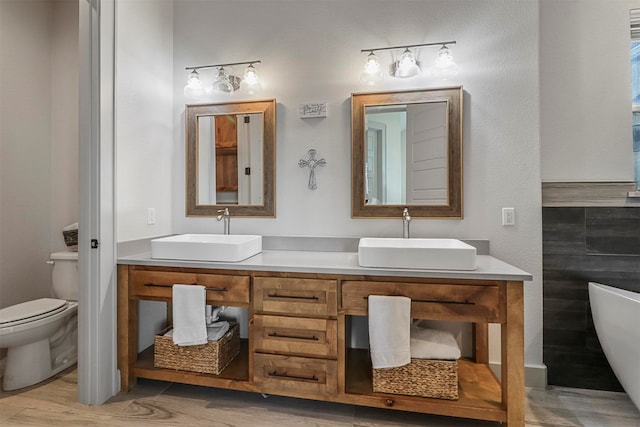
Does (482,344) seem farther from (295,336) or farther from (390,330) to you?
(295,336)

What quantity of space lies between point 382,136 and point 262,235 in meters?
1.05

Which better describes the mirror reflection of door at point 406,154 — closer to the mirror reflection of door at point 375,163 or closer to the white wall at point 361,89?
the mirror reflection of door at point 375,163

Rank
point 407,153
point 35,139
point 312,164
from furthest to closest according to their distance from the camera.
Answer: point 35,139, point 312,164, point 407,153

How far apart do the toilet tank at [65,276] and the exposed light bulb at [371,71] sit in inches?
91.9

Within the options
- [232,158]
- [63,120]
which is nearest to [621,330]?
[232,158]

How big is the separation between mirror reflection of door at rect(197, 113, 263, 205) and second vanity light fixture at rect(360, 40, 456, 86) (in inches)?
31.1

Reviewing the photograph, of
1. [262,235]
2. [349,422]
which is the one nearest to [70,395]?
[262,235]

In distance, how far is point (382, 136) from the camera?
2145mm

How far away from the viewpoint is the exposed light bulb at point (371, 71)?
6.81ft

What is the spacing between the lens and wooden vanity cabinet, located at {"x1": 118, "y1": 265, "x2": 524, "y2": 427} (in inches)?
60.1

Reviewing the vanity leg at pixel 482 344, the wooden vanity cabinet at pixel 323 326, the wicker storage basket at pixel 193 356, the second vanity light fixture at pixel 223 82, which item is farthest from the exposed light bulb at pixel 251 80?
the vanity leg at pixel 482 344

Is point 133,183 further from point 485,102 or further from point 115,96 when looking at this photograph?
point 485,102

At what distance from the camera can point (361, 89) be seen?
85.9 inches

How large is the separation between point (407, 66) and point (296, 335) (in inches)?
66.6
